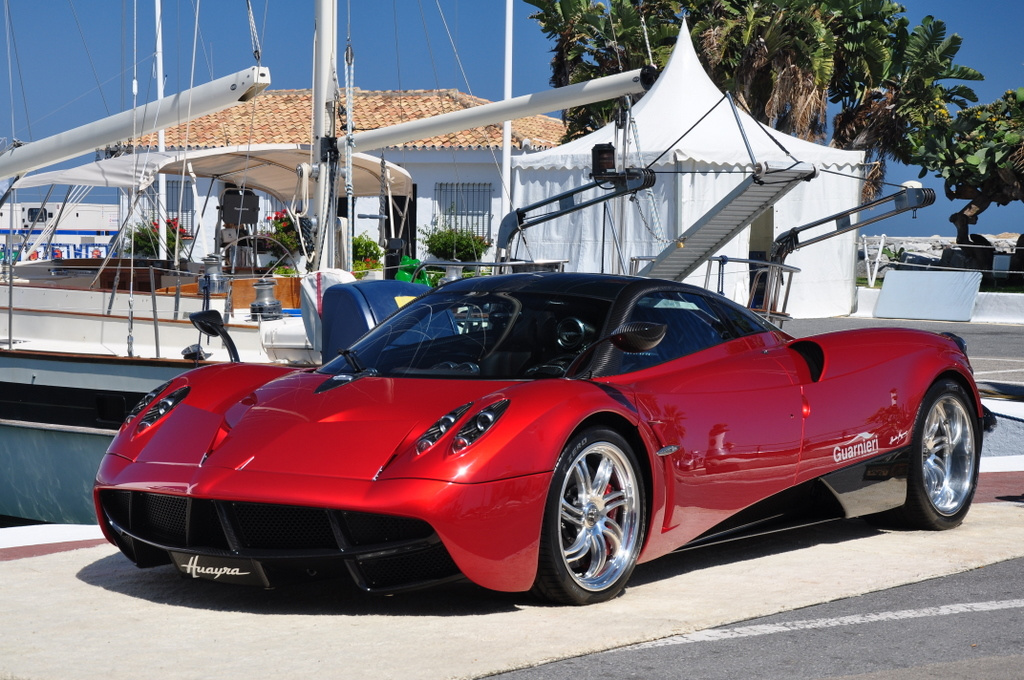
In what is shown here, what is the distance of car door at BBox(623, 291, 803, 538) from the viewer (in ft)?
14.5

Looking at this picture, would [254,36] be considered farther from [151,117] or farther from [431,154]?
[431,154]

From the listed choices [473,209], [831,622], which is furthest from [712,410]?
[473,209]

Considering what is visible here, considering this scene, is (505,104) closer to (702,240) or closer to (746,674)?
(702,240)

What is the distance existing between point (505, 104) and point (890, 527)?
8.21 metres

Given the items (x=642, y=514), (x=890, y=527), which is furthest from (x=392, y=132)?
(x=642, y=514)

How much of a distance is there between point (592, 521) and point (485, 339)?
932 millimetres

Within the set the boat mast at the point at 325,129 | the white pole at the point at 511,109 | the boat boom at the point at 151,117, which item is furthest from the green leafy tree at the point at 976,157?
the boat boom at the point at 151,117

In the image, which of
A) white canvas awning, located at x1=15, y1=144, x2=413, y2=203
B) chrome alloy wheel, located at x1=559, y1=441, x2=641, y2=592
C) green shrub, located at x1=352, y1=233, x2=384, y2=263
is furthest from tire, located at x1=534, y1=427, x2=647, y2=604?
green shrub, located at x1=352, y1=233, x2=384, y2=263

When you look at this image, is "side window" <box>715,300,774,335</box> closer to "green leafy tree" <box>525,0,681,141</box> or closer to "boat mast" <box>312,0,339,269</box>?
"boat mast" <box>312,0,339,269</box>

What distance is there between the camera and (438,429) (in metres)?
3.93

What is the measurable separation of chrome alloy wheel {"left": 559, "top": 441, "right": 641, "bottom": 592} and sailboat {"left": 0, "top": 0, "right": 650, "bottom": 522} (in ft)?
16.0

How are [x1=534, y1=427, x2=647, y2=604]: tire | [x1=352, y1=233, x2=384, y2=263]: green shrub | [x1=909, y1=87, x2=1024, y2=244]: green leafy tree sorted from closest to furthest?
[x1=534, y1=427, x2=647, y2=604]: tire, [x1=352, y1=233, x2=384, y2=263]: green shrub, [x1=909, y1=87, x2=1024, y2=244]: green leafy tree

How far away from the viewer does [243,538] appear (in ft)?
12.8

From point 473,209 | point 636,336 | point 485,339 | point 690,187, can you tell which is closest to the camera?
point 636,336
